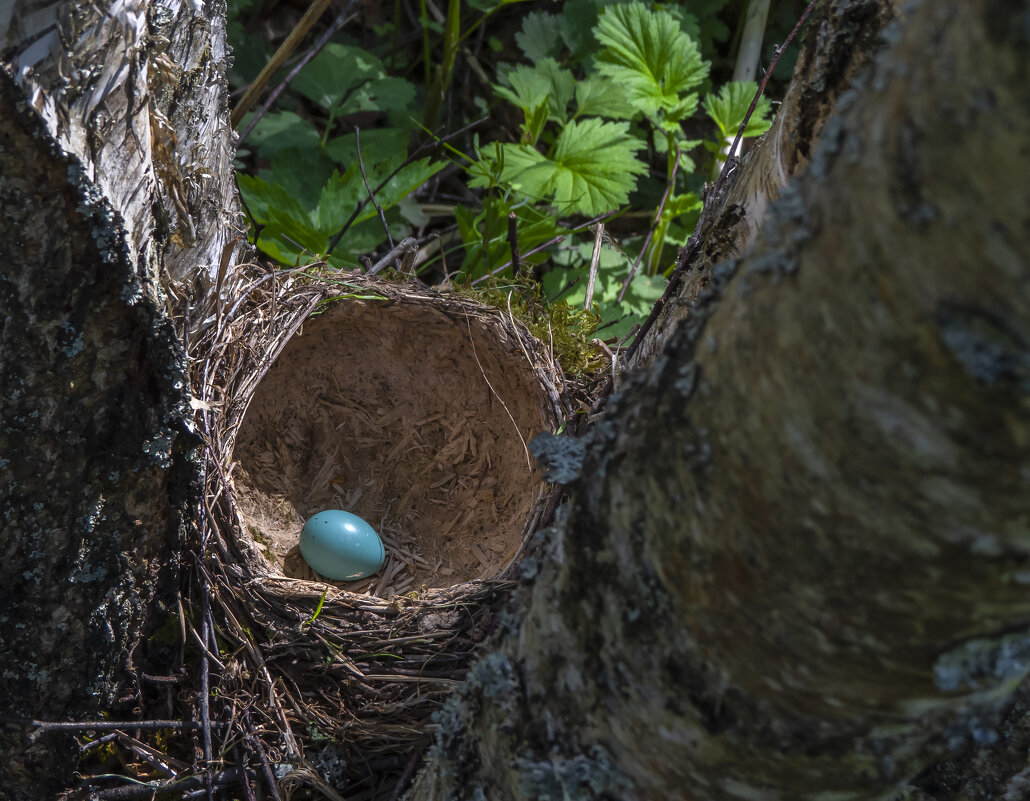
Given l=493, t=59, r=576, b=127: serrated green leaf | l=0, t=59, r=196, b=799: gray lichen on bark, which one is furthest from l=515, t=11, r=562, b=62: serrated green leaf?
l=0, t=59, r=196, b=799: gray lichen on bark

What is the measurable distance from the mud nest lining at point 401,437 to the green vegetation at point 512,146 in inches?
6.4

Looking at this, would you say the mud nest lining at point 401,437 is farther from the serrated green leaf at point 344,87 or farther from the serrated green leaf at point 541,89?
the serrated green leaf at point 344,87

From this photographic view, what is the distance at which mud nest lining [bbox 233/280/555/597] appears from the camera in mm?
A: 2035

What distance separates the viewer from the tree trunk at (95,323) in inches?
41.6

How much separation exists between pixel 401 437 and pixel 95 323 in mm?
1253

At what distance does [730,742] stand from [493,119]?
2.89 meters

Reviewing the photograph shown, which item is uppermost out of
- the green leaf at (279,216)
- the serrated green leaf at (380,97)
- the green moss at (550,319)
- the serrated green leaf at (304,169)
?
the serrated green leaf at (380,97)

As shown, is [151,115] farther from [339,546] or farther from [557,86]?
[557,86]

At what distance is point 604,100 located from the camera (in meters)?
2.58

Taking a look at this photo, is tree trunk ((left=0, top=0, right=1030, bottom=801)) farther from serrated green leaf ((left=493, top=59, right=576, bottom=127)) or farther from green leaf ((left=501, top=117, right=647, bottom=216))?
serrated green leaf ((left=493, top=59, right=576, bottom=127))

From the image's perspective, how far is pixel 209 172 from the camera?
138 centimetres

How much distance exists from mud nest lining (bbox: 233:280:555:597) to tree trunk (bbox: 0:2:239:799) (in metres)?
0.60

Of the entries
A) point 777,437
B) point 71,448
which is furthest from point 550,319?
point 777,437

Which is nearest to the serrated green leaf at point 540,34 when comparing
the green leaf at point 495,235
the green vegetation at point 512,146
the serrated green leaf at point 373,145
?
the green vegetation at point 512,146
